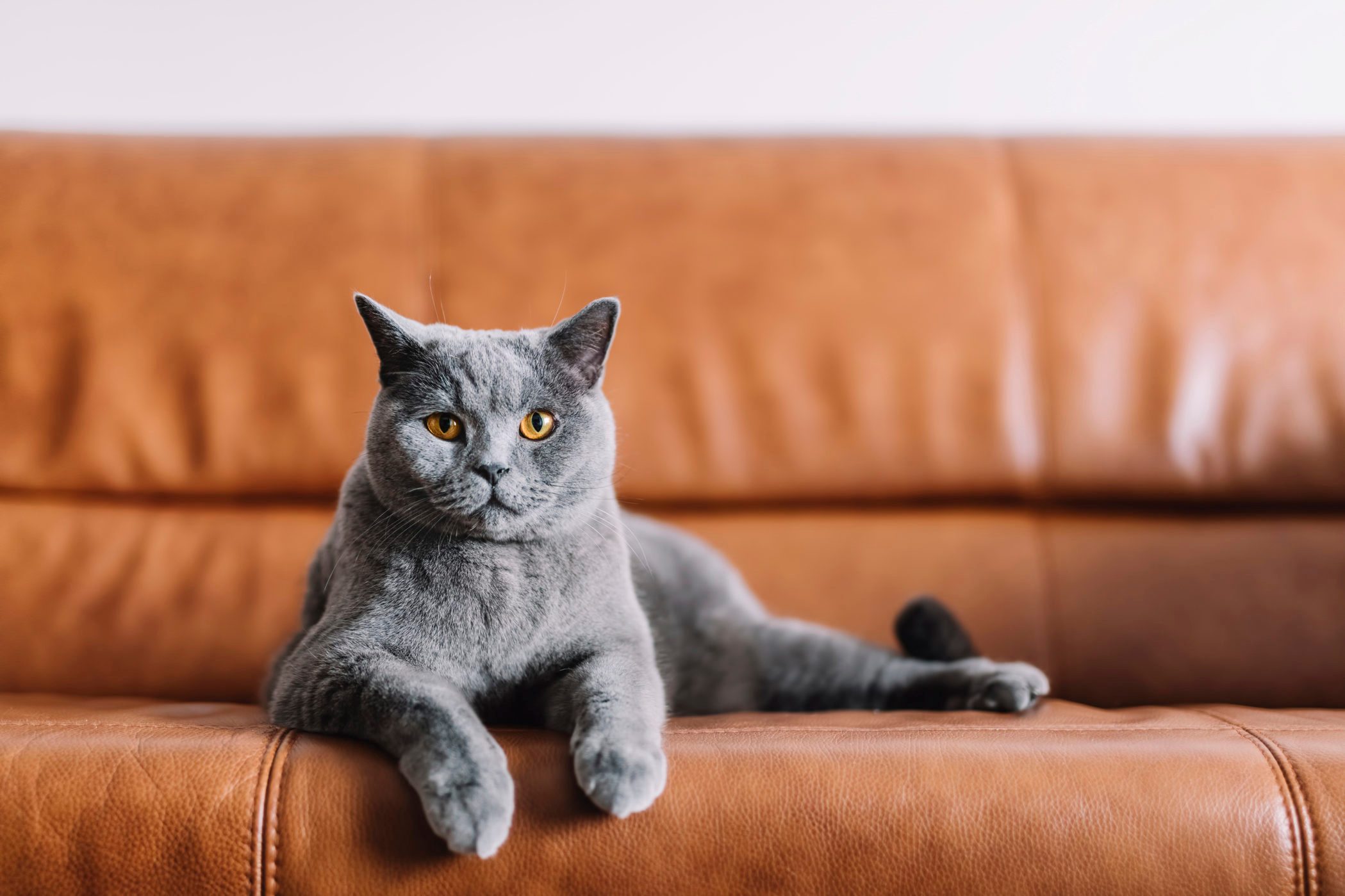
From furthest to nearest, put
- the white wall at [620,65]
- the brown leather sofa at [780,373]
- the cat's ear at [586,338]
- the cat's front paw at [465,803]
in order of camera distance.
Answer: the white wall at [620,65], the brown leather sofa at [780,373], the cat's ear at [586,338], the cat's front paw at [465,803]

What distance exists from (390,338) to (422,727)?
36 centimetres

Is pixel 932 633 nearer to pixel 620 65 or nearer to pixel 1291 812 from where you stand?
pixel 1291 812

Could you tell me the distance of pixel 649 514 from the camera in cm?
150

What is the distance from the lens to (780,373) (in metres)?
1.48

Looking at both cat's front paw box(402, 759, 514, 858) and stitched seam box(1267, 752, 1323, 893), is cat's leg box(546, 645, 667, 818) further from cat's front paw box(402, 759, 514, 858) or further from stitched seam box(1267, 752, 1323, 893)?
stitched seam box(1267, 752, 1323, 893)

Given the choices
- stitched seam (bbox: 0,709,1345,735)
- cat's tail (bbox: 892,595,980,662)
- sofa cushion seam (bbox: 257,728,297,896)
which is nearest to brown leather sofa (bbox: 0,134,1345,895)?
cat's tail (bbox: 892,595,980,662)

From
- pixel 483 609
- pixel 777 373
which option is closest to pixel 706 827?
pixel 483 609

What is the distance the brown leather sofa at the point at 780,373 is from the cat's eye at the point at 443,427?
0.56m

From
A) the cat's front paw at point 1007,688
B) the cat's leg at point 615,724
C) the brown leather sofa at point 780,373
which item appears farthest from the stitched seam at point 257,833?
the cat's front paw at point 1007,688

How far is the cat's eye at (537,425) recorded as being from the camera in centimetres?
90

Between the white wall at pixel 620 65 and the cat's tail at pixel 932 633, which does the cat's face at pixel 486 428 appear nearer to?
the cat's tail at pixel 932 633

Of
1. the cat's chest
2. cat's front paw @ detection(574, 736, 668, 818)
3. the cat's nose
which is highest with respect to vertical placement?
the cat's nose

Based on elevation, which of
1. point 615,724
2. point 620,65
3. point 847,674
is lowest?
point 847,674

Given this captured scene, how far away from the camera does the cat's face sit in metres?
0.86
